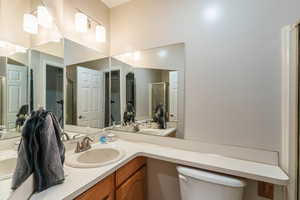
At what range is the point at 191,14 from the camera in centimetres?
133

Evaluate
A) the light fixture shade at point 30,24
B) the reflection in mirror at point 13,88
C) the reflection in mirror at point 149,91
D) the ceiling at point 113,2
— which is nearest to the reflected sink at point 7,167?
the reflection in mirror at point 13,88

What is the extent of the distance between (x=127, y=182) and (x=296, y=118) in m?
1.22

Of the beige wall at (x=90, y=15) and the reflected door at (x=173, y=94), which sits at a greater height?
the beige wall at (x=90, y=15)

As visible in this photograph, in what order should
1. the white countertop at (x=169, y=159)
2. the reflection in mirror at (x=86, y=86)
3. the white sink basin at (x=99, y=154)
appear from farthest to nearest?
the reflection in mirror at (x=86, y=86), the white sink basin at (x=99, y=154), the white countertop at (x=169, y=159)

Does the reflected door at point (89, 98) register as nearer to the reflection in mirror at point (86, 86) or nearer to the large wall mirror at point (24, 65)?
the reflection in mirror at point (86, 86)

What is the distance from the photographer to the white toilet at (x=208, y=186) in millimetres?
984

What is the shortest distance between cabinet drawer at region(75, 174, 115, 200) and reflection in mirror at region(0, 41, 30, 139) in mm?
538

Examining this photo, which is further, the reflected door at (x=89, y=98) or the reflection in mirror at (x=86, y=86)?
the reflected door at (x=89, y=98)

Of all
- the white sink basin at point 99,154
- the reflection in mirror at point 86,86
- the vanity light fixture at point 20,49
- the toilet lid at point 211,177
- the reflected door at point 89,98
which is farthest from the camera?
the reflected door at point 89,98

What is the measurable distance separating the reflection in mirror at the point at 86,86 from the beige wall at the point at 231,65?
723mm

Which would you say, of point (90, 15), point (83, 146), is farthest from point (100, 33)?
point (83, 146)

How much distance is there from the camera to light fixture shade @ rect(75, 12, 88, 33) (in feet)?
4.69

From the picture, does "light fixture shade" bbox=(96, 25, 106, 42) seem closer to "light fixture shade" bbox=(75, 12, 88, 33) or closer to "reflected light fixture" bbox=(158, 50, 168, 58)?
"light fixture shade" bbox=(75, 12, 88, 33)

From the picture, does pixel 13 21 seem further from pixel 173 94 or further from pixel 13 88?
pixel 173 94
